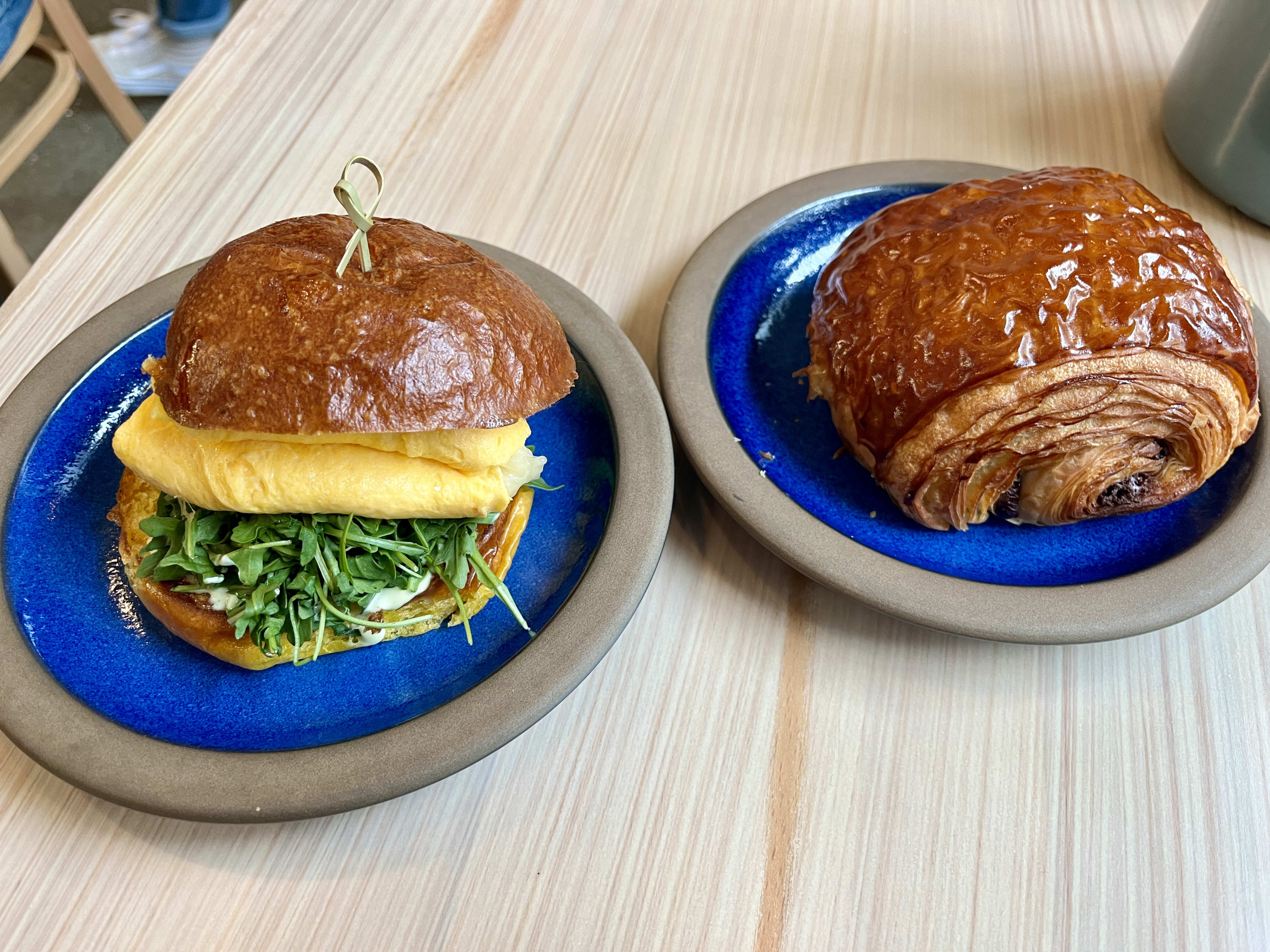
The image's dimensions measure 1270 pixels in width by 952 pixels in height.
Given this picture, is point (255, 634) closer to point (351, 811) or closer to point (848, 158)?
point (351, 811)

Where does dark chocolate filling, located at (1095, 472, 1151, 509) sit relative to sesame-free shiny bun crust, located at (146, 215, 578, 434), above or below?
below

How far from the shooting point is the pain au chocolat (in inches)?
45.6

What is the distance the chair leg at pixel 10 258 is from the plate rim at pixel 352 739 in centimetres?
145

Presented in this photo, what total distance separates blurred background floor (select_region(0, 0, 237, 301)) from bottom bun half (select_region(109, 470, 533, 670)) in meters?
2.69

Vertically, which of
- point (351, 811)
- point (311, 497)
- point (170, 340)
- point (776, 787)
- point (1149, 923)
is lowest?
point (1149, 923)

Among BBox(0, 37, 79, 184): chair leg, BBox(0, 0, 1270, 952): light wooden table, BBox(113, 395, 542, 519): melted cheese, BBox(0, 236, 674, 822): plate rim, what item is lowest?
BBox(0, 0, 1270, 952): light wooden table

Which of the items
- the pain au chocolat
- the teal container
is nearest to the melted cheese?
the pain au chocolat

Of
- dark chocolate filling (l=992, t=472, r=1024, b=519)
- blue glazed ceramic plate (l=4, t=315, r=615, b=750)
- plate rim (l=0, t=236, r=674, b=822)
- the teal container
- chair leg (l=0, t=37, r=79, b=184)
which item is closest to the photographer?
plate rim (l=0, t=236, r=674, b=822)

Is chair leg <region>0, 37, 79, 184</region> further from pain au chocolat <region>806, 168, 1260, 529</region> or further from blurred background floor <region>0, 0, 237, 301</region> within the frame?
pain au chocolat <region>806, 168, 1260, 529</region>

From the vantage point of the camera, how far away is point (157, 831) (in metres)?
1.05

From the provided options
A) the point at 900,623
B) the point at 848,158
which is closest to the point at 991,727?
the point at 900,623

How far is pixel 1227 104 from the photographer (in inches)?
66.6

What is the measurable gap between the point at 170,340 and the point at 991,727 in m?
1.16

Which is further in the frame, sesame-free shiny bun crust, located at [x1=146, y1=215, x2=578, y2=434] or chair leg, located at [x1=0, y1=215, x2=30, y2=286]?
chair leg, located at [x1=0, y1=215, x2=30, y2=286]
